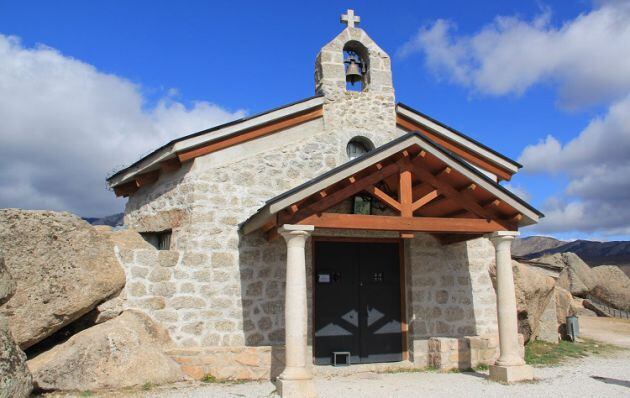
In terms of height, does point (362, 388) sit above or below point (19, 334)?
below

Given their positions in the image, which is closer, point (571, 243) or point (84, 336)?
point (84, 336)

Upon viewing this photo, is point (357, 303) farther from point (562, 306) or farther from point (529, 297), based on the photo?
point (562, 306)

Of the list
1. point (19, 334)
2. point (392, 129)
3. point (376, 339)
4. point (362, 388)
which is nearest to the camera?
point (19, 334)

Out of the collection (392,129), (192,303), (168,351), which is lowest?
(168,351)

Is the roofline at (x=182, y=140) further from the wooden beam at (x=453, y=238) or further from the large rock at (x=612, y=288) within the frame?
the large rock at (x=612, y=288)

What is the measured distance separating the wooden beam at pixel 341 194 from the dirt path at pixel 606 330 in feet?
28.7


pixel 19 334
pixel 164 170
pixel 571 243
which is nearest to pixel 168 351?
pixel 19 334

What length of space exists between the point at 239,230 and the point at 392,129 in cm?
381

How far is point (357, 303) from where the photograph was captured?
9.59 metres

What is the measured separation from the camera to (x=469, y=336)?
32.4 ft

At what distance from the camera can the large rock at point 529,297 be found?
10.9 m

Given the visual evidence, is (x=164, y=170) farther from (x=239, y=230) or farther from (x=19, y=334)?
(x=19, y=334)

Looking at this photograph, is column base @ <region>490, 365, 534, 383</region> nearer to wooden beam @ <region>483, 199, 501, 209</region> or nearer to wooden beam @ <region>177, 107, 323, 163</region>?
wooden beam @ <region>483, 199, 501, 209</region>

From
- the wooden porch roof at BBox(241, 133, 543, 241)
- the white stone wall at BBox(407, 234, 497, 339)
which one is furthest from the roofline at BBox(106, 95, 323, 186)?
the white stone wall at BBox(407, 234, 497, 339)
